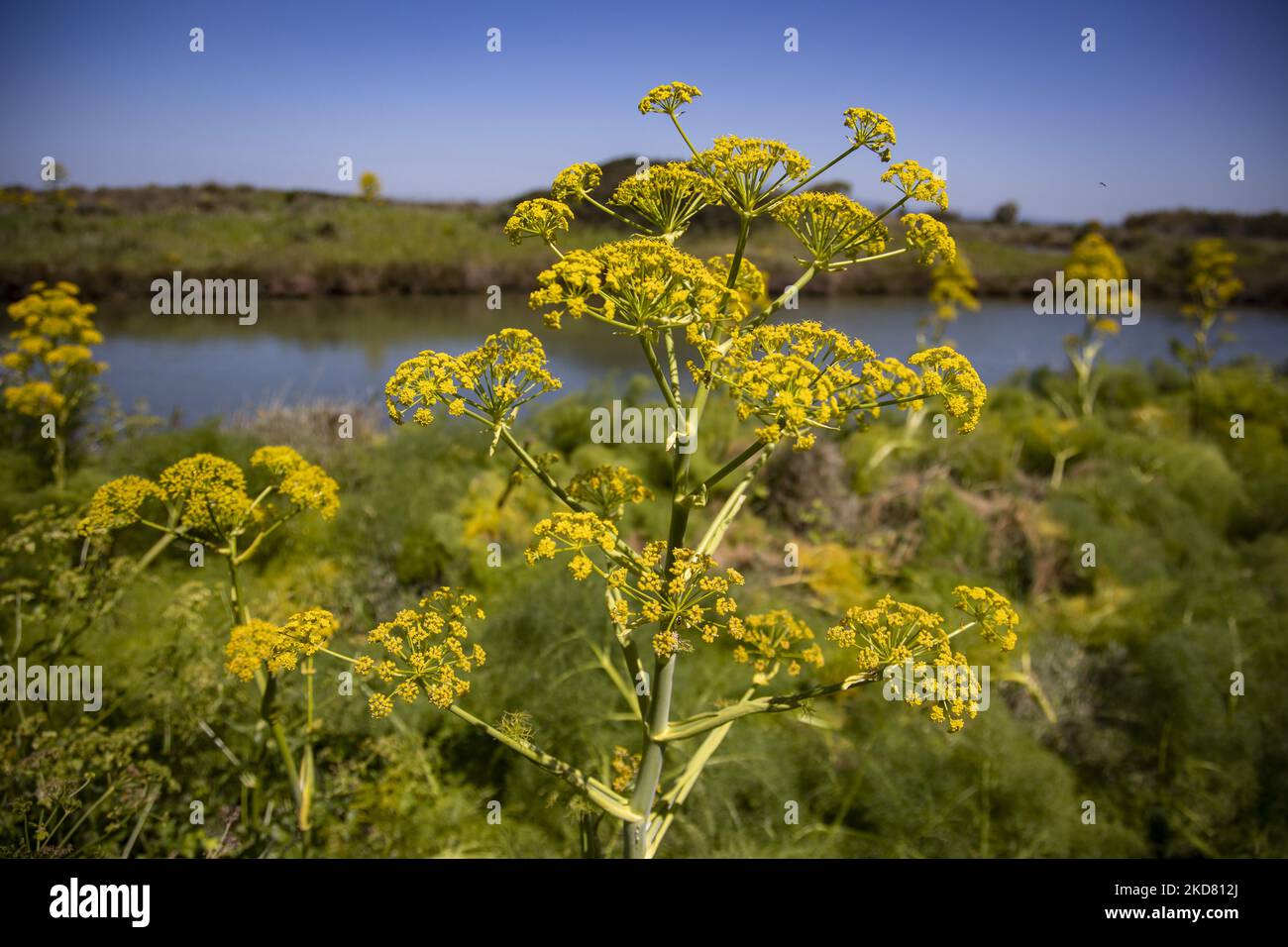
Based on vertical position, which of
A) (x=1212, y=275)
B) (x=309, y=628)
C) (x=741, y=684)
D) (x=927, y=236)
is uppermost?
(x=1212, y=275)

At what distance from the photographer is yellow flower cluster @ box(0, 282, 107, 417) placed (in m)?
4.73

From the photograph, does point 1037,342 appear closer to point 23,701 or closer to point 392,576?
point 392,576

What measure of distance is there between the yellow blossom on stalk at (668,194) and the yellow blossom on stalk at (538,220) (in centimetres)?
10

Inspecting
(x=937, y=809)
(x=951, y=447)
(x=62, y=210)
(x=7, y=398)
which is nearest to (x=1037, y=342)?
(x=951, y=447)

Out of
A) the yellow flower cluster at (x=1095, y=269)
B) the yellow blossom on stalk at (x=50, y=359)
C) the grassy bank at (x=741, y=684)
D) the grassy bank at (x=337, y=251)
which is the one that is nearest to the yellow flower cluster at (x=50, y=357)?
the yellow blossom on stalk at (x=50, y=359)

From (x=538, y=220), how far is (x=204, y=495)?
3.46ft

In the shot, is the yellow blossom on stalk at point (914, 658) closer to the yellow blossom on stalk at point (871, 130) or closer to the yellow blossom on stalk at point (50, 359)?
the yellow blossom on stalk at point (871, 130)

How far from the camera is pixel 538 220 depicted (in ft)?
4.44

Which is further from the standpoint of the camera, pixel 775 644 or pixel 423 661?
pixel 775 644

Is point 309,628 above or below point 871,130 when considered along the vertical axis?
below

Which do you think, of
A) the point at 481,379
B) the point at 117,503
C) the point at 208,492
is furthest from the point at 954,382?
the point at 117,503

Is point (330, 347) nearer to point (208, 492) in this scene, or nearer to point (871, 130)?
point (208, 492)

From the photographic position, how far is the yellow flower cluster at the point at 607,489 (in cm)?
160
